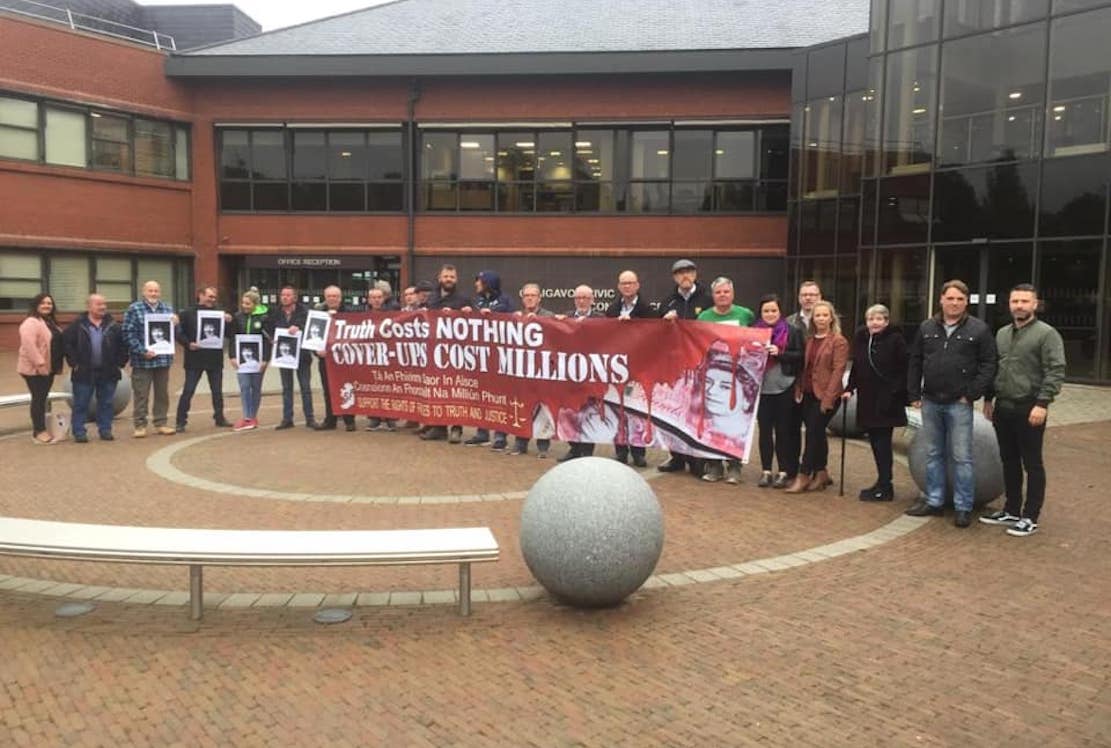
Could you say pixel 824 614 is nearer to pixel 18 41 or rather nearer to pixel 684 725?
pixel 684 725

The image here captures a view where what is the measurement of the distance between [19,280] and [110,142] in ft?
16.6

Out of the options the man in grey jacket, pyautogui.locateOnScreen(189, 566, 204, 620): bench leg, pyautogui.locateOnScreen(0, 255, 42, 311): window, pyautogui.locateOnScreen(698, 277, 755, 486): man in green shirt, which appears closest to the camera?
pyautogui.locateOnScreen(189, 566, 204, 620): bench leg

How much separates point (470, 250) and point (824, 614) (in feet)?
77.4

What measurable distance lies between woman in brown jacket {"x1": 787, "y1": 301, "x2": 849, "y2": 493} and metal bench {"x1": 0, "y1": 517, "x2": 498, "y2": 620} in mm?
4313

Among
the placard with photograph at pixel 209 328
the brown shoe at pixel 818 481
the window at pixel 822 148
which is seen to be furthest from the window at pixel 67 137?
the brown shoe at pixel 818 481

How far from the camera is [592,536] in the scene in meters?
5.09

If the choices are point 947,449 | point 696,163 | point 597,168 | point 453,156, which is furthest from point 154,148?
point 947,449

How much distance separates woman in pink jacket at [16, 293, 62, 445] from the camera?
35.5 feet

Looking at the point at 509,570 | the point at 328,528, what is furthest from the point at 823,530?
the point at 328,528

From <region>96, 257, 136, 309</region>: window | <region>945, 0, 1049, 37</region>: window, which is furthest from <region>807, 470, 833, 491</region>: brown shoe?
<region>96, 257, 136, 309</region>: window

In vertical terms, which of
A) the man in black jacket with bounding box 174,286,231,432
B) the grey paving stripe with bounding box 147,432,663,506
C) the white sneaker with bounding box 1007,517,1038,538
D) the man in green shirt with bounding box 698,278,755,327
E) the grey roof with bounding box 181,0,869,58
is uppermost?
the grey roof with bounding box 181,0,869,58

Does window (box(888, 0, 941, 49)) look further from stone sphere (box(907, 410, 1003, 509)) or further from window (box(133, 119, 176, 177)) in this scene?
window (box(133, 119, 176, 177))

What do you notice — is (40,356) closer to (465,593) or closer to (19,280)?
(465,593)

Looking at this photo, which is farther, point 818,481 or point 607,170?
point 607,170
